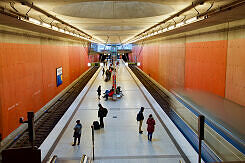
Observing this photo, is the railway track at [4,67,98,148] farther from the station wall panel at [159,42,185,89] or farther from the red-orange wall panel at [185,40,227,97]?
the station wall panel at [159,42,185,89]

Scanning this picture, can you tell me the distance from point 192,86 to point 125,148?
7.51 meters

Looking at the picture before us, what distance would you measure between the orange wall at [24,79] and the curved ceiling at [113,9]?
3.04 metres

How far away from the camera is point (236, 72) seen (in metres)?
8.24

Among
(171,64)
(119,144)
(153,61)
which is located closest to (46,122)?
(119,144)

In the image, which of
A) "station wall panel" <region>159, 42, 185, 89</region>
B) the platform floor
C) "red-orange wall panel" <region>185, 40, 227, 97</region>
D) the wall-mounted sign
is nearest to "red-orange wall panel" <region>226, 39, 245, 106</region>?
"red-orange wall panel" <region>185, 40, 227, 97</region>

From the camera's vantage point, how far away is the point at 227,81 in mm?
8930

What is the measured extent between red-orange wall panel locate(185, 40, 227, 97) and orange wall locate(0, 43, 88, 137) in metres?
8.36

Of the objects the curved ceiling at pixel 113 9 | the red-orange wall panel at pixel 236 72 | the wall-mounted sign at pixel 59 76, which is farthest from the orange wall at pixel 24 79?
the red-orange wall panel at pixel 236 72

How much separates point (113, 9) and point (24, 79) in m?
5.17

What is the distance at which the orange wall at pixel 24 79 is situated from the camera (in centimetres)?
889

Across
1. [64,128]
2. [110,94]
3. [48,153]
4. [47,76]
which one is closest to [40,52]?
→ [47,76]

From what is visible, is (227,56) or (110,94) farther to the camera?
(110,94)

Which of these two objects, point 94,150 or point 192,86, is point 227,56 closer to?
point 192,86

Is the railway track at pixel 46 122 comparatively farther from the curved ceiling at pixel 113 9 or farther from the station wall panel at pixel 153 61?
the station wall panel at pixel 153 61
